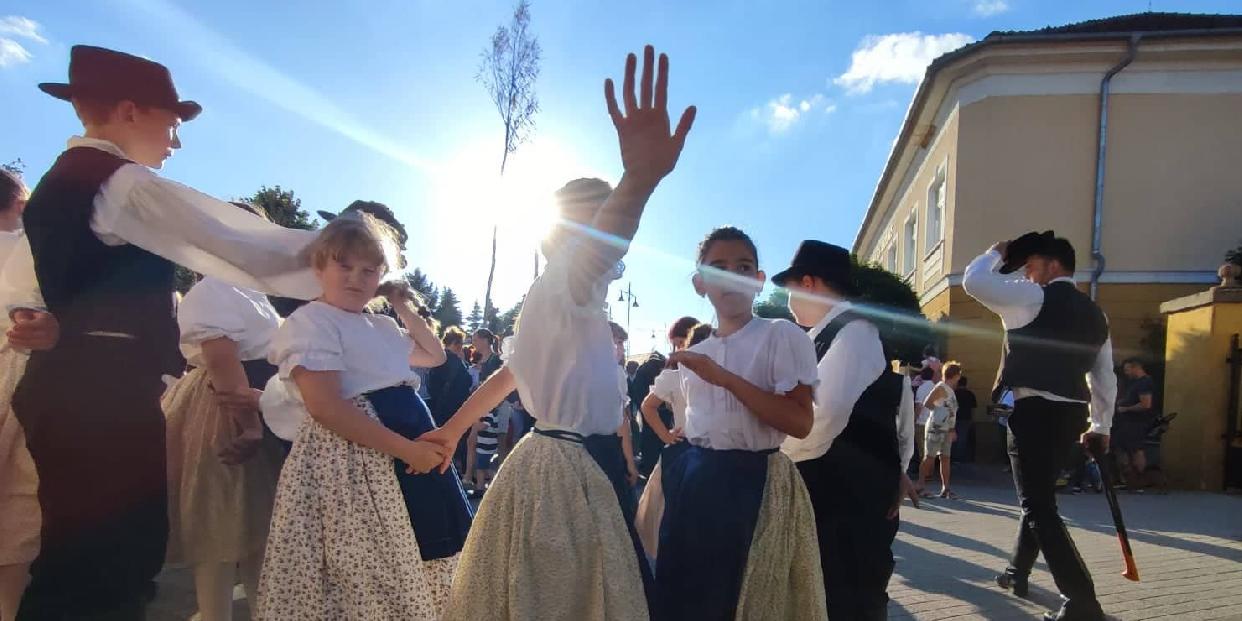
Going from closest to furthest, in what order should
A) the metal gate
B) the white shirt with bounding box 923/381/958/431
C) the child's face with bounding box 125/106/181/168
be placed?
the child's face with bounding box 125/106/181/168 < the white shirt with bounding box 923/381/958/431 < the metal gate

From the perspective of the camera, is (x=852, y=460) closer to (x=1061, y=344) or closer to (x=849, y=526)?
(x=849, y=526)

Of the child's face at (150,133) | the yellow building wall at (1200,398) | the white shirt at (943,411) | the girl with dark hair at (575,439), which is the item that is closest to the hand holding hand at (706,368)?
the girl with dark hair at (575,439)

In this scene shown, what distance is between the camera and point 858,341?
258 centimetres

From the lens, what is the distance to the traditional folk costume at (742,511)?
6.89ft

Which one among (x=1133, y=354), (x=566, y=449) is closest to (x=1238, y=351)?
(x=1133, y=354)

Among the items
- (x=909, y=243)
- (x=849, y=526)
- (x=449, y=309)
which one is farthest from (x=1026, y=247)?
(x=449, y=309)

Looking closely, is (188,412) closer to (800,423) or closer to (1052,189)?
(800,423)

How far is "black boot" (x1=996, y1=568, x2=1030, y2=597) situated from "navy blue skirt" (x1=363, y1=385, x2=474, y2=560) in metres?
3.65

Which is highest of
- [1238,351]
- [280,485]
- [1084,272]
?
[1084,272]

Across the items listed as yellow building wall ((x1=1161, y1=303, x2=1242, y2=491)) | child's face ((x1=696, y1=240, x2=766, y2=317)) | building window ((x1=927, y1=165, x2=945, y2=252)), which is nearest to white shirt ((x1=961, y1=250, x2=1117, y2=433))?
child's face ((x1=696, y1=240, x2=766, y2=317))

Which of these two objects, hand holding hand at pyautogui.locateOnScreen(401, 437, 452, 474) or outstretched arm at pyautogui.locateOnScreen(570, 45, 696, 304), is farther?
hand holding hand at pyautogui.locateOnScreen(401, 437, 452, 474)

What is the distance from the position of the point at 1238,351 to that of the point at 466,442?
10363 mm

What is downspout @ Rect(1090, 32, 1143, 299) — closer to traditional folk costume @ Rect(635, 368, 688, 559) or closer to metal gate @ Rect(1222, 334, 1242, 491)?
metal gate @ Rect(1222, 334, 1242, 491)

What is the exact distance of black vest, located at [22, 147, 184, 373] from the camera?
6.20ft
